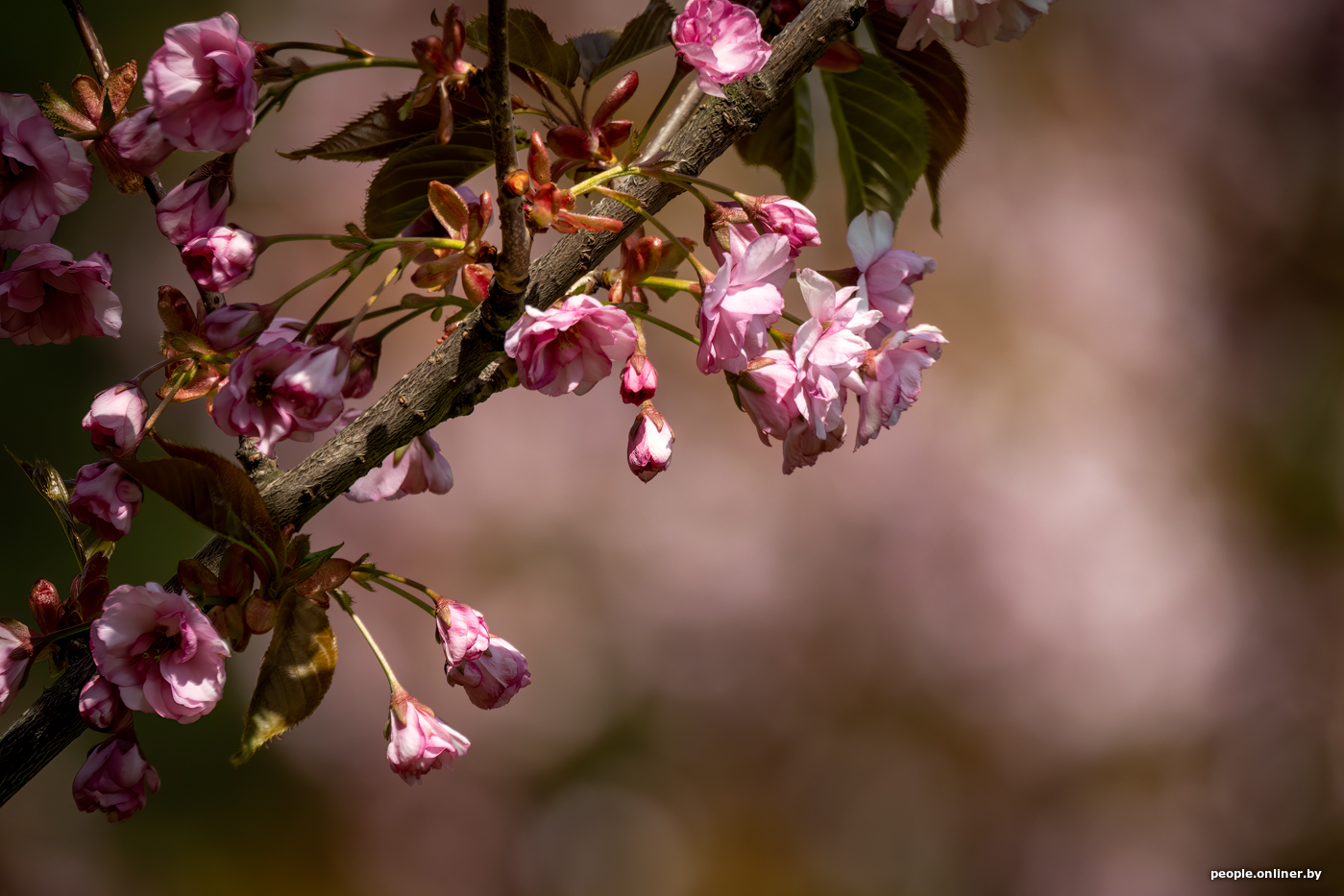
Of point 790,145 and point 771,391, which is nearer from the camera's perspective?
point 771,391

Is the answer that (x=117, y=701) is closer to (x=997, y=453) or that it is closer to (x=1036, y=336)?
(x=997, y=453)

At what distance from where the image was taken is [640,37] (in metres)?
0.33

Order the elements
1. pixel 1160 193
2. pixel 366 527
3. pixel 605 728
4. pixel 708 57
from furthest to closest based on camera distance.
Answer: pixel 1160 193, pixel 605 728, pixel 366 527, pixel 708 57

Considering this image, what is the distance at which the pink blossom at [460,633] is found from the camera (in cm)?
31

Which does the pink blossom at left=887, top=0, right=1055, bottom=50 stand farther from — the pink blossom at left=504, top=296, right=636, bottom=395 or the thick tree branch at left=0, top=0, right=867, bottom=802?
the pink blossom at left=504, top=296, right=636, bottom=395

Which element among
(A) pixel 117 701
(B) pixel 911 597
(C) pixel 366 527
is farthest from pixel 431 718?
(B) pixel 911 597

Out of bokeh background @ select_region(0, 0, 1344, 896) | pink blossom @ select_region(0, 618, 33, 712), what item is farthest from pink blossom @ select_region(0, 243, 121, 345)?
bokeh background @ select_region(0, 0, 1344, 896)

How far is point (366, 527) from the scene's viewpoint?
4.05 feet

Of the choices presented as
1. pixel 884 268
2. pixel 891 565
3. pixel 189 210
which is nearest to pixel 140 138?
pixel 189 210

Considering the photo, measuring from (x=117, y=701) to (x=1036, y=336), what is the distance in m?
1.55

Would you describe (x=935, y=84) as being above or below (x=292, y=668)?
above

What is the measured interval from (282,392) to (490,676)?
0.43 ft

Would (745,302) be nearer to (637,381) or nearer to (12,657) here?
(637,381)

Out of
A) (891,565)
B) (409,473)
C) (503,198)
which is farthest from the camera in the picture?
(891,565)
